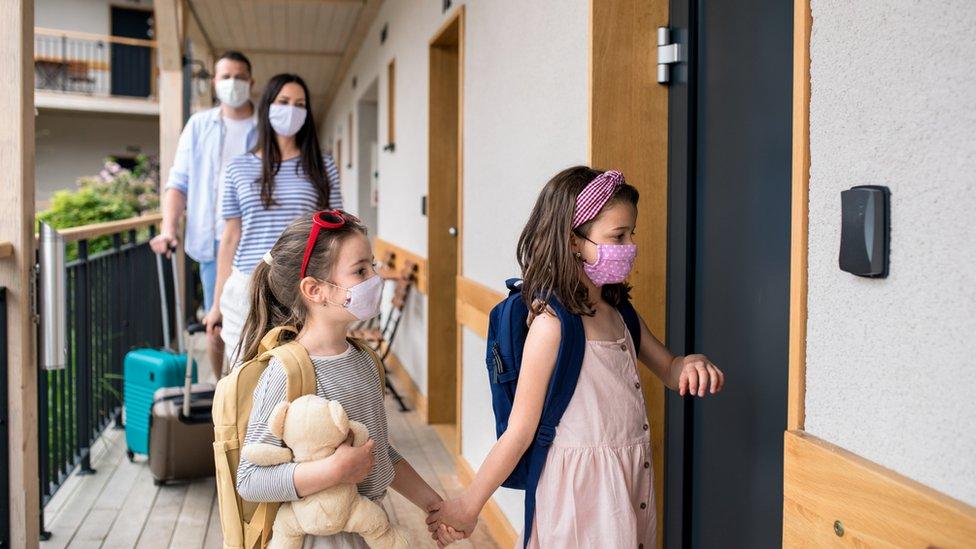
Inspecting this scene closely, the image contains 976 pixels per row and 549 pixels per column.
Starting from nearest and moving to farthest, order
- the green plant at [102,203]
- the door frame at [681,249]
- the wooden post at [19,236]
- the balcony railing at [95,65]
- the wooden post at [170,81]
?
1. the door frame at [681,249]
2. the wooden post at [19,236]
3. the wooden post at [170,81]
4. the green plant at [102,203]
5. the balcony railing at [95,65]

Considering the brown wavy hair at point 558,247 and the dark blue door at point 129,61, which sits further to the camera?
the dark blue door at point 129,61

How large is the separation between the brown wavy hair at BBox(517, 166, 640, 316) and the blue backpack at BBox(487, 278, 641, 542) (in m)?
0.03

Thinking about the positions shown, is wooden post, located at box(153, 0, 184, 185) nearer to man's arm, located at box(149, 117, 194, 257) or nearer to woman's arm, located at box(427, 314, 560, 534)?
man's arm, located at box(149, 117, 194, 257)

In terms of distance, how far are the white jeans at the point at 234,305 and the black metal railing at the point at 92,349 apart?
63 cm

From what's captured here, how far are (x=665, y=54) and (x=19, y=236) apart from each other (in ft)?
6.14

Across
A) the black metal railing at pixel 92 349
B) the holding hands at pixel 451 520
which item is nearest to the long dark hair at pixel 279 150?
the black metal railing at pixel 92 349

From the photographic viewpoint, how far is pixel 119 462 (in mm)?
4109

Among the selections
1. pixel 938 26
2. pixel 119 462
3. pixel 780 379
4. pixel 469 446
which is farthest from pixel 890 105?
pixel 119 462

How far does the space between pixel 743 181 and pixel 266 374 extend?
1.06 m

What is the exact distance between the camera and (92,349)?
4355 millimetres

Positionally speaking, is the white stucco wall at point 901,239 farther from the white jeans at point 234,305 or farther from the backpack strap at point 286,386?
the white jeans at point 234,305

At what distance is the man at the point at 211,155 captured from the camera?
3.78 metres

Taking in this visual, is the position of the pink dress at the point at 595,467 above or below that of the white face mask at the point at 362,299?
below

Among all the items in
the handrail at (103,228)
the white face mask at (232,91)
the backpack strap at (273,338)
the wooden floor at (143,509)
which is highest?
the white face mask at (232,91)
